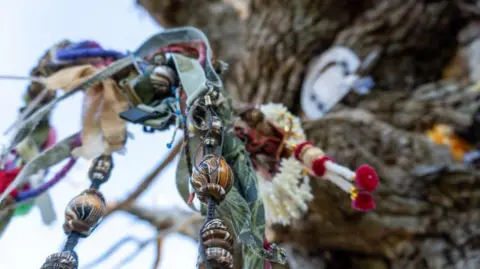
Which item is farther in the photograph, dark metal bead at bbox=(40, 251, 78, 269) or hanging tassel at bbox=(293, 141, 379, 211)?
hanging tassel at bbox=(293, 141, 379, 211)

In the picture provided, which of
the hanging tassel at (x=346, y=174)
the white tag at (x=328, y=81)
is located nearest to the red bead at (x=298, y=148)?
the hanging tassel at (x=346, y=174)

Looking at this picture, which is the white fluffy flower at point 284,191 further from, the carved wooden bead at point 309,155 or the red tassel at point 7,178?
the red tassel at point 7,178

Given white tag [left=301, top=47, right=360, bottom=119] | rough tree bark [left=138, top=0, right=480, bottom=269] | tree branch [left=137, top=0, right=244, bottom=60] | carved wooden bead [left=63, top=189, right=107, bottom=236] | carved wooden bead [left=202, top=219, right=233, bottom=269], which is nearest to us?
carved wooden bead [left=202, top=219, right=233, bottom=269]

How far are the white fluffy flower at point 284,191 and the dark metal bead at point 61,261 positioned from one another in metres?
0.30

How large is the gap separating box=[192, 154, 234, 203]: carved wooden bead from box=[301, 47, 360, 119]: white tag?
3.24 ft

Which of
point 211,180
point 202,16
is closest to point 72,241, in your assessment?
point 211,180

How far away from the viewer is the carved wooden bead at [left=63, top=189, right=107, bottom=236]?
1.61ft

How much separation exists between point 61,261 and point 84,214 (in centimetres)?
7

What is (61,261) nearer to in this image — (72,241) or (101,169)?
(72,241)

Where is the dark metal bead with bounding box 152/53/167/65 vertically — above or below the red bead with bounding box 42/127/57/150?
above

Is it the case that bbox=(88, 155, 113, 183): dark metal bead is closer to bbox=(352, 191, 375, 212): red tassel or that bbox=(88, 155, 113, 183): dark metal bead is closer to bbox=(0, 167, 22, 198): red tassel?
bbox=(0, 167, 22, 198): red tassel

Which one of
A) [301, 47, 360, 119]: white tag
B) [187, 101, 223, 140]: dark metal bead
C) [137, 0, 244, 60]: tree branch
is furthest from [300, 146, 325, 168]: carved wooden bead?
[137, 0, 244, 60]: tree branch

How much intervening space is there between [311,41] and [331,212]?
71cm

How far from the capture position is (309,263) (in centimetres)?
125
